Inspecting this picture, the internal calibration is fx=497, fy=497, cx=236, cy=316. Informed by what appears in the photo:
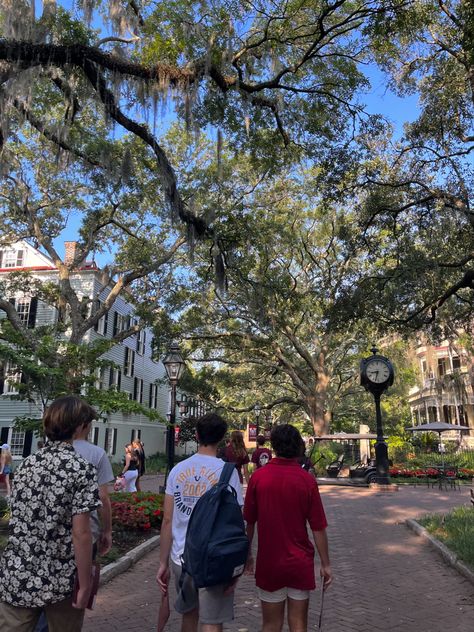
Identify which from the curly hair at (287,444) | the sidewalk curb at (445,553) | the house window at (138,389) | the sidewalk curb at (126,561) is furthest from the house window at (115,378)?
the curly hair at (287,444)

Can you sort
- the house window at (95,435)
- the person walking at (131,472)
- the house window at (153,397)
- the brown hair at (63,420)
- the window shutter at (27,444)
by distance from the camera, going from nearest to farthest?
the brown hair at (63,420) < the person walking at (131,472) < the window shutter at (27,444) < the house window at (95,435) < the house window at (153,397)

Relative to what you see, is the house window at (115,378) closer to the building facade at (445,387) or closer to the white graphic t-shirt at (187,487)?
the building facade at (445,387)

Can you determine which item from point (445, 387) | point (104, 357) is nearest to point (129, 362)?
point (104, 357)

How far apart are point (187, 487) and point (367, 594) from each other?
11.9ft

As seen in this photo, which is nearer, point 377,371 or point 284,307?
point 377,371

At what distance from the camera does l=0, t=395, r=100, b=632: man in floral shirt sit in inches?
98.0

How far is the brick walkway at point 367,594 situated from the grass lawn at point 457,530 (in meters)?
0.29

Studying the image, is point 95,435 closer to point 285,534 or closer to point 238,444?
point 238,444

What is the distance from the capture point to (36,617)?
8.32ft

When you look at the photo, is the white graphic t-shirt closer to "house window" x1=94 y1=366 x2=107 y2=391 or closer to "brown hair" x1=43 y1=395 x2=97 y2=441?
"brown hair" x1=43 y1=395 x2=97 y2=441

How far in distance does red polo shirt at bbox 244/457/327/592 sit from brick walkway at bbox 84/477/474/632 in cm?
194

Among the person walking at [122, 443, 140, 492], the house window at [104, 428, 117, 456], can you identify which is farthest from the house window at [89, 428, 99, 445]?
the person walking at [122, 443, 140, 492]

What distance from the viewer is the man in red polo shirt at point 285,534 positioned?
3.21m

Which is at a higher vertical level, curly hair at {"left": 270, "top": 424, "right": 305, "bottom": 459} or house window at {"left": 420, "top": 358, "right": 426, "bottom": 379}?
house window at {"left": 420, "top": 358, "right": 426, "bottom": 379}
